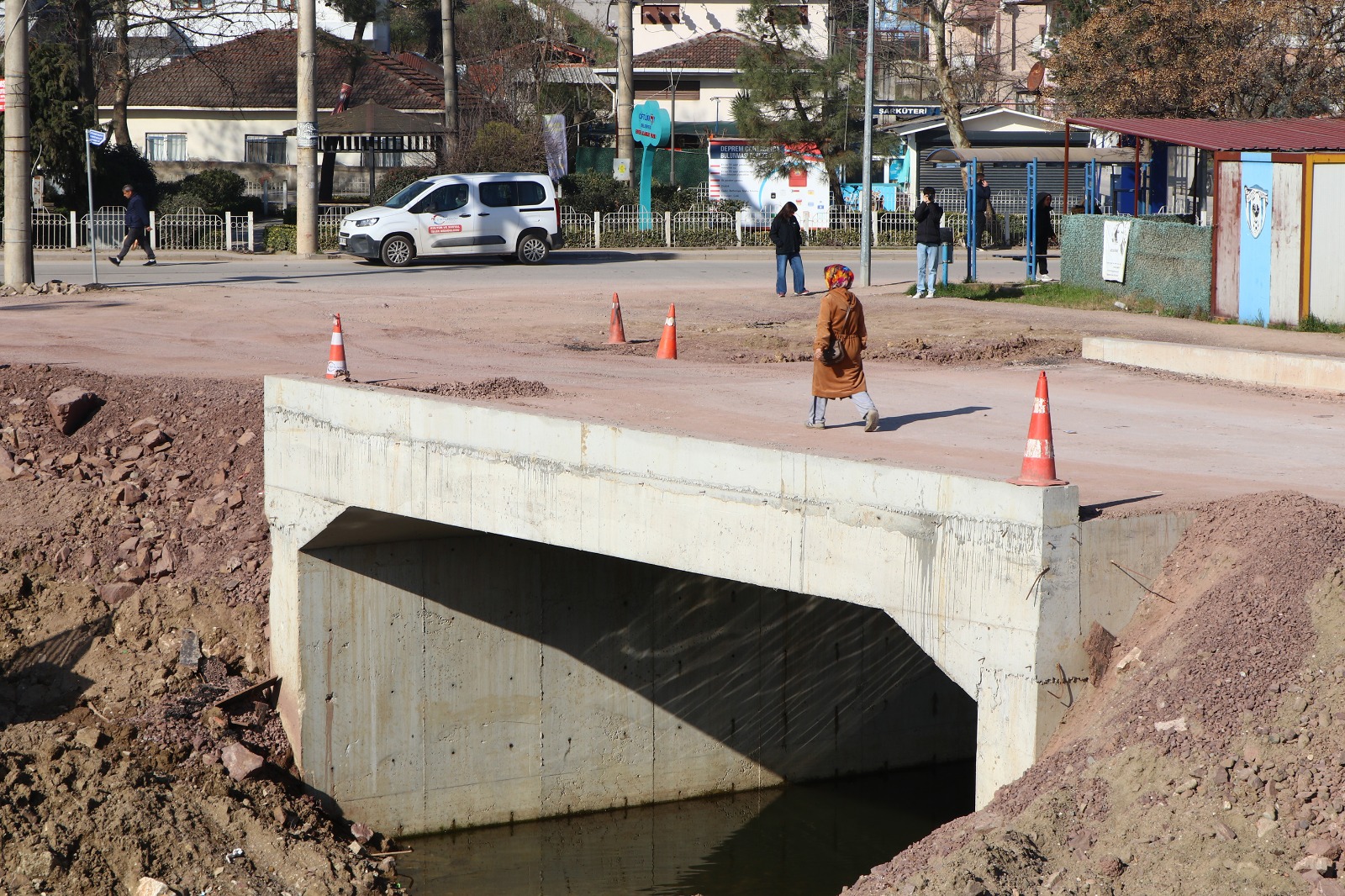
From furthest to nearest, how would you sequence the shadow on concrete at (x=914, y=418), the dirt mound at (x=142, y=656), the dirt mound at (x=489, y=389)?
the dirt mound at (x=489, y=389) < the shadow on concrete at (x=914, y=418) < the dirt mound at (x=142, y=656)

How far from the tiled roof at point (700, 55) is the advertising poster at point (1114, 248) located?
3405cm

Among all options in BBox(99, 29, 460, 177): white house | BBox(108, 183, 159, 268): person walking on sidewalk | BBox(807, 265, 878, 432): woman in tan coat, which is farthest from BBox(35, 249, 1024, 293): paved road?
BBox(99, 29, 460, 177): white house

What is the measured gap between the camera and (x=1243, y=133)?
2181cm

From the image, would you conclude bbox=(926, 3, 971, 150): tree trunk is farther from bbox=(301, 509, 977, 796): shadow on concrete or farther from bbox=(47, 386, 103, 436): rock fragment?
bbox=(47, 386, 103, 436): rock fragment

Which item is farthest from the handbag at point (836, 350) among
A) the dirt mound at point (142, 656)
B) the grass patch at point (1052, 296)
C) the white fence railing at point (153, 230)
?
the white fence railing at point (153, 230)

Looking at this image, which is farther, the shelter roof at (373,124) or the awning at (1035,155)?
the shelter roof at (373,124)

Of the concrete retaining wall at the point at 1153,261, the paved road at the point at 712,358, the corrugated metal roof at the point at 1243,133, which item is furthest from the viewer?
the concrete retaining wall at the point at 1153,261

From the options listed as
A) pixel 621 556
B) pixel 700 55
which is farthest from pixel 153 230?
pixel 700 55

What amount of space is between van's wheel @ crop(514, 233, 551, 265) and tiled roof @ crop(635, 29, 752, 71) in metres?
27.0

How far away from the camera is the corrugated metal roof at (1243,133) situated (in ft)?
64.9

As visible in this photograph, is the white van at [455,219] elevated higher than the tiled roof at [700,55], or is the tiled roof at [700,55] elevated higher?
the tiled roof at [700,55]

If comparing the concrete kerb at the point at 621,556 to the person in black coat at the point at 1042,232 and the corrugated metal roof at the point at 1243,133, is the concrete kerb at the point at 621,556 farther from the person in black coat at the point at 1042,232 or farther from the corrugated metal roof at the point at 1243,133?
the person in black coat at the point at 1042,232

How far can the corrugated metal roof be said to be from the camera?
64.9 ft

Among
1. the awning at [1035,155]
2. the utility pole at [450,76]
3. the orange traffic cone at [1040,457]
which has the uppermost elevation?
the utility pole at [450,76]
